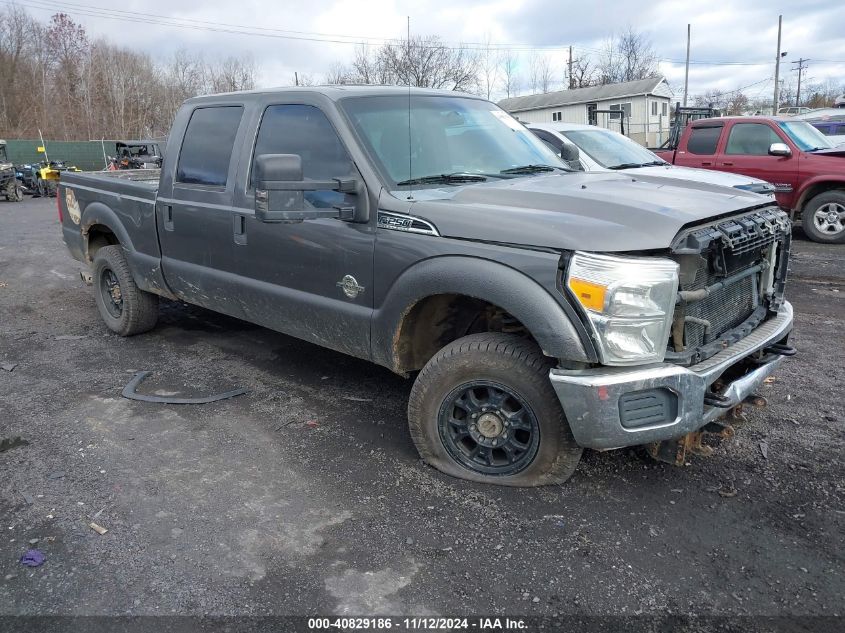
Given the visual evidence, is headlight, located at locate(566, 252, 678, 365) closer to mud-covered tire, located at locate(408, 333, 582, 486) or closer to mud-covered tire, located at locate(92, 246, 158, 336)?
mud-covered tire, located at locate(408, 333, 582, 486)

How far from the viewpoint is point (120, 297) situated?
593 cm

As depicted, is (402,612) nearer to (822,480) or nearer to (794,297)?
(822,480)

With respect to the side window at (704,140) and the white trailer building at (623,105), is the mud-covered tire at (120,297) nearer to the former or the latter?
the side window at (704,140)

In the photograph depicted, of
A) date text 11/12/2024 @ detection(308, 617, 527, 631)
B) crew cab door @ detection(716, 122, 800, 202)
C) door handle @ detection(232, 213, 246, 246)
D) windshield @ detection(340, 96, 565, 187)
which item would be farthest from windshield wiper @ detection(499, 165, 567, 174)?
crew cab door @ detection(716, 122, 800, 202)

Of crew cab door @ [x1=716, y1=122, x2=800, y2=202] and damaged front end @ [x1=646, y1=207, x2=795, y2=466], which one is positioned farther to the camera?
crew cab door @ [x1=716, y1=122, x2=800, y2=202]

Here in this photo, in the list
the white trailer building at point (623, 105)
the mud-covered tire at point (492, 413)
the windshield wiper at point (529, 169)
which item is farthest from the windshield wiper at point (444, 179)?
the white trailer building at point (623, 105)

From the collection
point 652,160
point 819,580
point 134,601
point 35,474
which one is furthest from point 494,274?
point 652,160

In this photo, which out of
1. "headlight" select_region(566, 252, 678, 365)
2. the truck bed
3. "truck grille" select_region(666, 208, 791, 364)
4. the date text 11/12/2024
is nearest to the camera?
the date text 11/12/2024

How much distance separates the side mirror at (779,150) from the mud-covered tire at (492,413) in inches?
345

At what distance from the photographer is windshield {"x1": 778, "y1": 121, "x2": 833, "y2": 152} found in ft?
34.1

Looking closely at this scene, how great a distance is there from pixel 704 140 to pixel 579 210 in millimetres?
9323

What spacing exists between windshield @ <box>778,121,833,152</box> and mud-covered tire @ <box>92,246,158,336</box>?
31.6 ft

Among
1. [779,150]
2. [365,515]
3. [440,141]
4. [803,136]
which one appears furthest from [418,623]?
[803,136]

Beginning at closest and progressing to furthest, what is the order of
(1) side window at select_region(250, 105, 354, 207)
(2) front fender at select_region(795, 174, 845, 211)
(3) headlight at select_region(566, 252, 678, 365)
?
(3) headlight at select_region(566, 252, 678, 365) → (1) side window at select_region(250, 105, 354, 207) → (2) front fender at select_region(795, 174, 845, 211)
